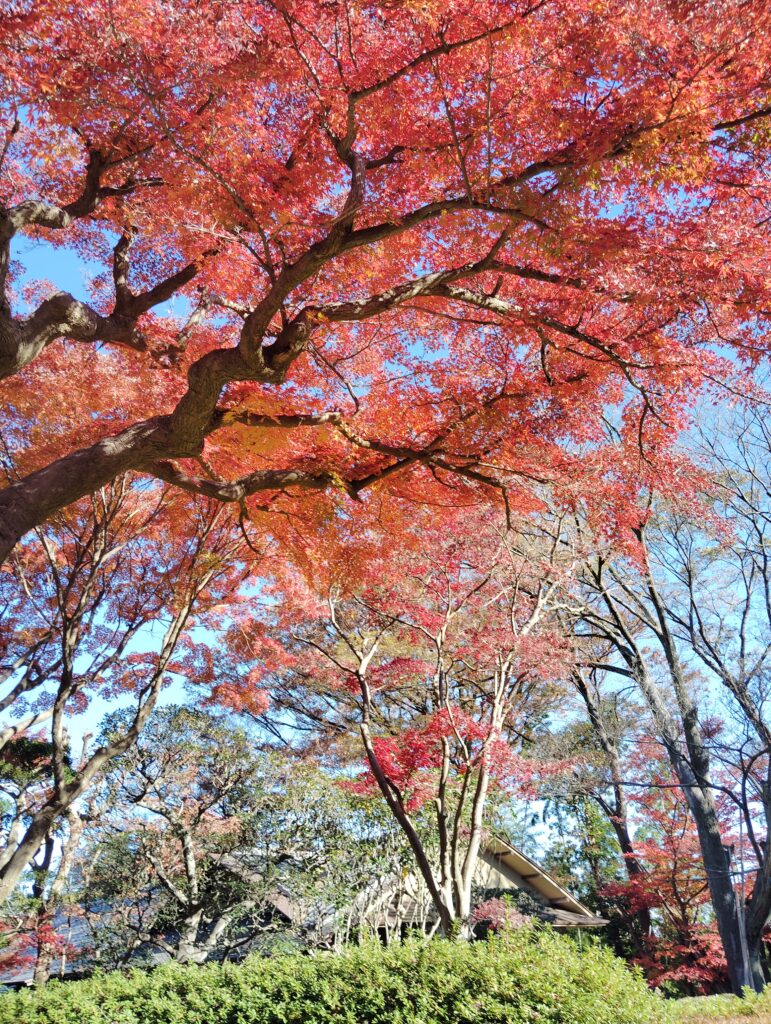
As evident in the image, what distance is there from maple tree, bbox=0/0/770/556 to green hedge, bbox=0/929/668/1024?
145 inches

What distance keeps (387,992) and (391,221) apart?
5.82 meters

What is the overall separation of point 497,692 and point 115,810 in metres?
6.69

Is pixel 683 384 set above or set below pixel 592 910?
above

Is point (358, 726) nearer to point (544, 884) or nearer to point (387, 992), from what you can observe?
point (387, 992)

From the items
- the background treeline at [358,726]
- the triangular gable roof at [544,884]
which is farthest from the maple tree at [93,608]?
the triangular gable roof at [544,884]

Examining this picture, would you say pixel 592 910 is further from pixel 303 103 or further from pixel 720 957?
pixel 303 103

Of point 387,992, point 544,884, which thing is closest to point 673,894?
point 544,884

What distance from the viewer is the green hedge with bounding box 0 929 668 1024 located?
179 inches

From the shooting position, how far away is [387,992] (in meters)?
5.38

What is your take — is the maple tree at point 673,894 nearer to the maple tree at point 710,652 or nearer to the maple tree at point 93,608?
the maple tree at point 710,652

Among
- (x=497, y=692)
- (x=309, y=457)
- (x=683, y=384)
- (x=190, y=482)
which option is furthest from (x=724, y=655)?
(x=190, y=482)

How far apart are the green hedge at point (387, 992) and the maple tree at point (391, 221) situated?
367 centimetres

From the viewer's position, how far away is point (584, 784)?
14.0 meters

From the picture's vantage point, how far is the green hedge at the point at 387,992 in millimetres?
4543
